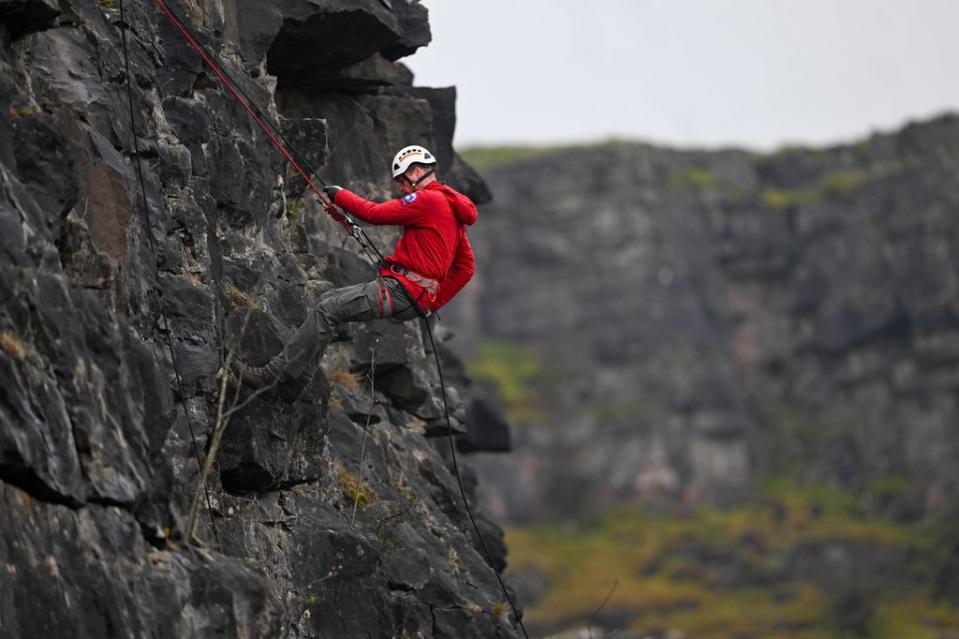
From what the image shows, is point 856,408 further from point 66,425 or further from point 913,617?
point 66,425

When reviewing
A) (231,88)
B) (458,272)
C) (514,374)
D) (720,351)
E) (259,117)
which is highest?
(231,88)

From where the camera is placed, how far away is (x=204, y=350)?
59.6 feet

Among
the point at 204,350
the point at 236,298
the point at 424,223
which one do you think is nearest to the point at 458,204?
the point at 424,223

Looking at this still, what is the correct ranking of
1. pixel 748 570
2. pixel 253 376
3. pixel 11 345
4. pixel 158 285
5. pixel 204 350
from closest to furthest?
1. pixel 11 345
2. pixel 158 285
3. pixel 204 350
4. pixel 253 376
5. pixel 748 570

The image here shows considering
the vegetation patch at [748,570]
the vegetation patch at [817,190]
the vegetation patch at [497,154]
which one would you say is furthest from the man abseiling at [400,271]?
the vegetation patch at [497,154]

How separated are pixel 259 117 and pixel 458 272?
3.20 meters

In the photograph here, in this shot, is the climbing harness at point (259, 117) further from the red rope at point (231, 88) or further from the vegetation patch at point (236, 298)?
the vegetation patch at point (236, 298)

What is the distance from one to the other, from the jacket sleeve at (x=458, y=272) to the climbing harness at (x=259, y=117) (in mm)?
932

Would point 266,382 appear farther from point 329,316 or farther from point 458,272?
point 458,272

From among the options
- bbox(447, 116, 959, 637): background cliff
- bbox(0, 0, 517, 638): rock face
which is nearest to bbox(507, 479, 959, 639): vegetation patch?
bbox(447, 116, 959, 637): background cliff

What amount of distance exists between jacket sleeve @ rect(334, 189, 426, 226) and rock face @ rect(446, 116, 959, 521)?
366 ft

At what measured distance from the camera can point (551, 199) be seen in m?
150

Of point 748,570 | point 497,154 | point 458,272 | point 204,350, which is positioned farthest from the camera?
point 497,154

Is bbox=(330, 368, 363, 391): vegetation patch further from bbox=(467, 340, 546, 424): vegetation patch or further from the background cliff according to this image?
bbox=(467, 340, 546, 424): vegetation patch
